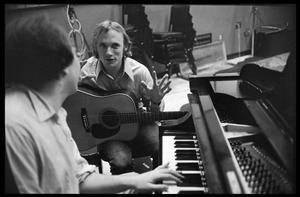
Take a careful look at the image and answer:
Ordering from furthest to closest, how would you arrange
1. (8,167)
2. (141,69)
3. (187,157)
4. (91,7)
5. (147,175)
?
(91,7) < (141,69) < (187,157) < (147,175) < (8,167)

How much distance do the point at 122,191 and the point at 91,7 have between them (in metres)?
4.06

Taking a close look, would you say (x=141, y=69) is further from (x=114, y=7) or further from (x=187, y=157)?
(x=114, y=7)

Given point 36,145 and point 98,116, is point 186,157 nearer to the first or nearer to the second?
point 36,145

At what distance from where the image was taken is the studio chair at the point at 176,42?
5273 mm

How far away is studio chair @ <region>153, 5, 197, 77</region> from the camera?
Answer: 5273 mm

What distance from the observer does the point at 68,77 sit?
43.1 inches

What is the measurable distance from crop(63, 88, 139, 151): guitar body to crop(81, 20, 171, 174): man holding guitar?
49mm

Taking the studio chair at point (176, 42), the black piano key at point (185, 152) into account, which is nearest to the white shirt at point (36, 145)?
the black piano key at point (185, 152)

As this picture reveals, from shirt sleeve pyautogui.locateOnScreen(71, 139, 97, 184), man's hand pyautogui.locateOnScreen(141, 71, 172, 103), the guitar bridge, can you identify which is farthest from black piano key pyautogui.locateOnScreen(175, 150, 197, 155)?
the guitar bridge

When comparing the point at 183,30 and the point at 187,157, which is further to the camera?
the point at 183,30

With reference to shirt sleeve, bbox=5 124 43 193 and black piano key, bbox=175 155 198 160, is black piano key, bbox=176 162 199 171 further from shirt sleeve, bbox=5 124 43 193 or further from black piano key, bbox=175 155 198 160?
shirt sleeve, bbox=5 124 43 193

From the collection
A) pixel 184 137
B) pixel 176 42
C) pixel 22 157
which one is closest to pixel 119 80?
pixel 184 137

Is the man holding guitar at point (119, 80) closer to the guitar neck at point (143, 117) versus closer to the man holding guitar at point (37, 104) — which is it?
the guitar neck at point (143, 117)

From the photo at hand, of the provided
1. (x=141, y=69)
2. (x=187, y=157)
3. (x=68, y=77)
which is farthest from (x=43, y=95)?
(x=141, y=69)
